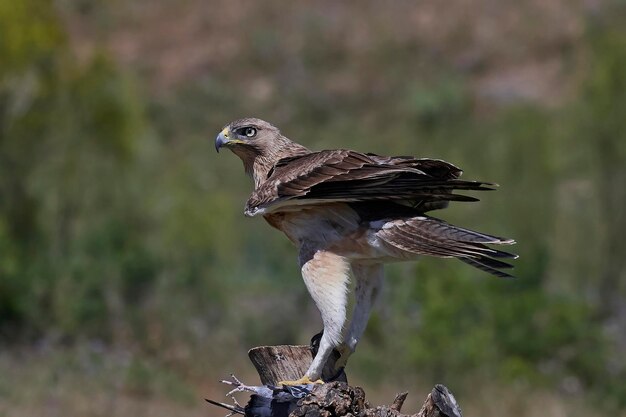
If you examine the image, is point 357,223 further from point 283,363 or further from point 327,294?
point 283,363

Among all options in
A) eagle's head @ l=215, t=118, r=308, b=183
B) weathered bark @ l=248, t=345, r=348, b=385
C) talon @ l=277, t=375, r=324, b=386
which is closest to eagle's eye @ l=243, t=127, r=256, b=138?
eagle's head @ l=215, t=118, r=308, b=183

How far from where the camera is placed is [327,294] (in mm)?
6195

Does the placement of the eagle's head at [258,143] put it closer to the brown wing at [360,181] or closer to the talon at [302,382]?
the brown wing at [360,181]

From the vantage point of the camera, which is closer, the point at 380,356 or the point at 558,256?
the point at 380,356

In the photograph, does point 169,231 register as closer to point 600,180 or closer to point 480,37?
point 600,180

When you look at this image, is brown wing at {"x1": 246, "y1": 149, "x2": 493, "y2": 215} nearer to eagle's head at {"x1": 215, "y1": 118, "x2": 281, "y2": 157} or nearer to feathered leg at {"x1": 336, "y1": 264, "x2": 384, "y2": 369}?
feathered leg at {"x1": 336, "y1": 264, "x2": 384, "y2": 369}

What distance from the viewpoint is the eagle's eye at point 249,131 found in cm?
703

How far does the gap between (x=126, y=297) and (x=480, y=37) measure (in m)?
20.7

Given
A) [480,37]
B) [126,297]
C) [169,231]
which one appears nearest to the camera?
[126,297]

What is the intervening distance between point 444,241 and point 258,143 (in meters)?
1.45

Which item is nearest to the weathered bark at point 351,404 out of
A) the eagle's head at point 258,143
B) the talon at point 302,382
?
the talon at point 302,382

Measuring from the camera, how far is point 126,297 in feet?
56.1

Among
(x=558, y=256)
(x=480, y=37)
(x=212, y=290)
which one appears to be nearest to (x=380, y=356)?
(x=212, y=290)

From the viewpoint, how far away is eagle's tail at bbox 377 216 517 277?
5.96 meters
